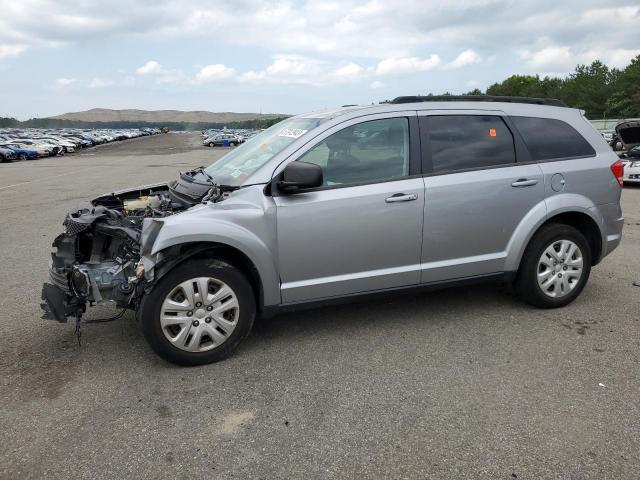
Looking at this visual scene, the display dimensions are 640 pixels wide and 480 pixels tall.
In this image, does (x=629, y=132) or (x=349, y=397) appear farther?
(x=629, y=132)

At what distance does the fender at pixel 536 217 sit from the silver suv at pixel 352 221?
1 centimetres

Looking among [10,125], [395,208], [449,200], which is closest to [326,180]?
[395,208]

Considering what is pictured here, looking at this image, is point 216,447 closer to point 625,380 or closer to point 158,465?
point 158,465

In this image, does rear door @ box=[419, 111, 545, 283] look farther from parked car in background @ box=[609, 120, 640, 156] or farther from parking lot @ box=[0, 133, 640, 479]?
parked car in background @ box=[609, 120, 640, 156]

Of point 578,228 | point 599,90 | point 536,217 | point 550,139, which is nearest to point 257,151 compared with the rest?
point 536,217

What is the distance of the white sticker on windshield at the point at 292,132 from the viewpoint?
3879 millimetres

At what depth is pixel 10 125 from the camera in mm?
157250

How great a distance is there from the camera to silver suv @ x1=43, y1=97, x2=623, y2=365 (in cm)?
342

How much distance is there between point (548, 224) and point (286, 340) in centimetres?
239

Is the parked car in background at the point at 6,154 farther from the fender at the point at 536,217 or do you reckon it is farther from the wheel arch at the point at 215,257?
the fender at the point at 536,217

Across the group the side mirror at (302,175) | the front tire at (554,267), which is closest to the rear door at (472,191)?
the front tire at (554,267)

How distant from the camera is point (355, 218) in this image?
365 cm

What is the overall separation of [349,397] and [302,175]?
1.45 m

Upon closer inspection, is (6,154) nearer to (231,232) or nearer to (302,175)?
(231,232)
